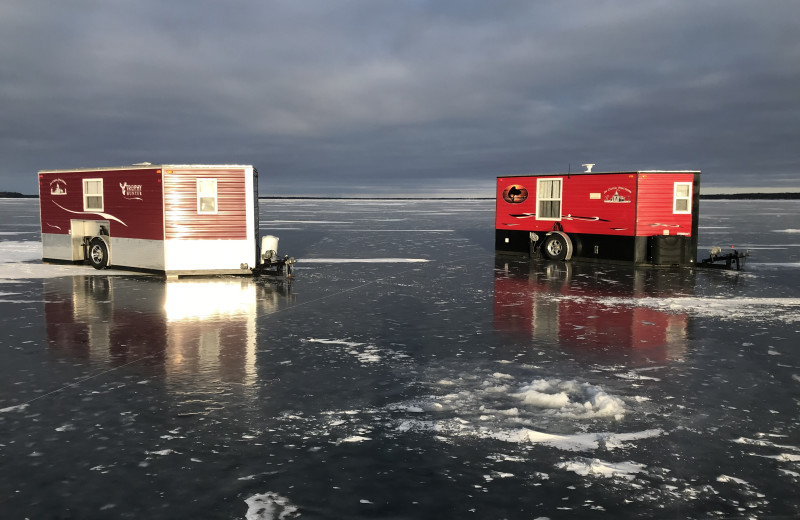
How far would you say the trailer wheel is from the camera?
23281mm

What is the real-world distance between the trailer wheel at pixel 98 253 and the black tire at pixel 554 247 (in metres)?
17.9

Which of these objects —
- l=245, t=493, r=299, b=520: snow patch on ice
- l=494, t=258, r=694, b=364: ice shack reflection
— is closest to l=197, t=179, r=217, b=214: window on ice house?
l=494, t=258, r=694, b=364: ice shack reflection

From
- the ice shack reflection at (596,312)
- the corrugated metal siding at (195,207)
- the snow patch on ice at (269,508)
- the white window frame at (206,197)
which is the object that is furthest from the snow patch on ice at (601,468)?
the white window frame at (206,197)

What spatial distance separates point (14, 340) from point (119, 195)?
12.1 m

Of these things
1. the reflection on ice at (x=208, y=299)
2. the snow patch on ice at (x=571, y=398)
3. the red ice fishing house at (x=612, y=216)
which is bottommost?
the snow patch on ice at (x=571, y=398)

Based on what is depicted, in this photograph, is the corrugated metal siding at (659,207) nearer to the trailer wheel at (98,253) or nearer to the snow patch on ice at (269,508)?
the trailer wheel at (98,253)

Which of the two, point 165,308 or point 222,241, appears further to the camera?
point 222,241

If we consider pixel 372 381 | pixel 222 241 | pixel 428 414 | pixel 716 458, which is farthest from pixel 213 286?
pixel 716 458

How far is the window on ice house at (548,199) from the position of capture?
27312 millimetres

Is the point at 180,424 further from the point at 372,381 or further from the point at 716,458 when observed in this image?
the point at 716,458

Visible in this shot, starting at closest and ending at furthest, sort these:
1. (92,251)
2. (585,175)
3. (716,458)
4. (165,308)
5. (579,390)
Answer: (716,458) < (579,390) < (165,308) < (92,251) < (585,175)

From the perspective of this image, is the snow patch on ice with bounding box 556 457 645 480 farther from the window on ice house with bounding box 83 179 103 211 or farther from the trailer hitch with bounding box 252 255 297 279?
the window on ice house with bounding box 83 179 103 211

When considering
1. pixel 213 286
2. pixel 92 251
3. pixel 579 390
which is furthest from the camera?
pixel 92 251

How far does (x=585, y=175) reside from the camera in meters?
26.1
